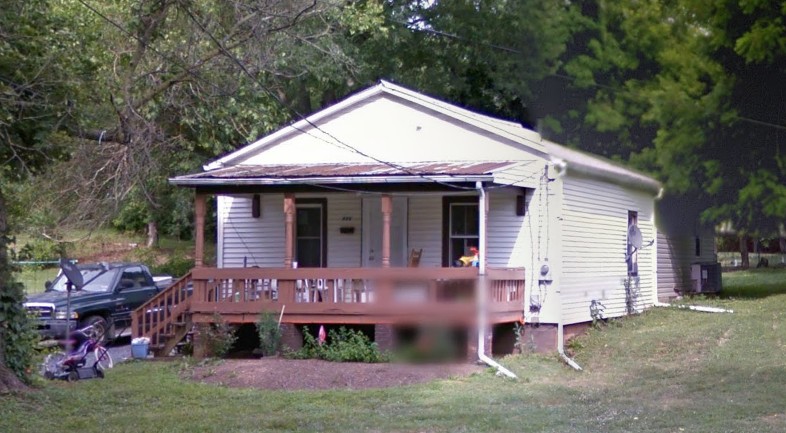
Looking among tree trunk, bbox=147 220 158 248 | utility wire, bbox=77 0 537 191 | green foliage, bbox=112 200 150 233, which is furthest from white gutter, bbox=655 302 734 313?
tree trunk, bbox=147 220 158 248

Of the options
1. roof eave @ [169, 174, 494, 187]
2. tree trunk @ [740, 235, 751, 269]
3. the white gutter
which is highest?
roof eave @ [169, 174, 494, 187]

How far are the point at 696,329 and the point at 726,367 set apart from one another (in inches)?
147

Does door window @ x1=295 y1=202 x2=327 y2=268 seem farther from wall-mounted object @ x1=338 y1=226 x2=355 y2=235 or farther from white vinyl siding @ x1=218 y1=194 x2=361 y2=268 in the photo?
wall-mounted object @ x1=338 y1=226 x2=355 y2=235

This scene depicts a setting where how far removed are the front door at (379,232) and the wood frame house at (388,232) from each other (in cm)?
3

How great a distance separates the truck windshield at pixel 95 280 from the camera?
23.4m

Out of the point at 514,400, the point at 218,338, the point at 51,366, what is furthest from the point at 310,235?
the point at 514,400

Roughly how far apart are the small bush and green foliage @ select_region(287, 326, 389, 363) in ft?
4.11

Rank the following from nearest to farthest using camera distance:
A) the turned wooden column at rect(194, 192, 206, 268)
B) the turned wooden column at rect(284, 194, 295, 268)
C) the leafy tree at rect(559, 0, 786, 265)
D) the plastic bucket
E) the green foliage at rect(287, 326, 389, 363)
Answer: the leafy tree at rect(559, 0, 786, 265) < the green foliage at rect(287, 326, 389, 363) < the plastic bucket < the turned wooden column at rect(284, 194, 295, 268) < the turned wooden column at rect(194, 192, 206, 268)

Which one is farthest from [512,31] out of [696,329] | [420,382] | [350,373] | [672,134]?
[696,329]

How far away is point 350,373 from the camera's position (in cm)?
1647

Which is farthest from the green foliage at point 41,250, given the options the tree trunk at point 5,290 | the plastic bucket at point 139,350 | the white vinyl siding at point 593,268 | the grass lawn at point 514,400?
the white vinyl siding at point 593,268

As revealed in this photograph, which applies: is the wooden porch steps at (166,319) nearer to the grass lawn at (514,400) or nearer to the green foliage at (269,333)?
the grass lawn at (514,400)

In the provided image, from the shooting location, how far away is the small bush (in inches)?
732

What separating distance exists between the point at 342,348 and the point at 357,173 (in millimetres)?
3384
